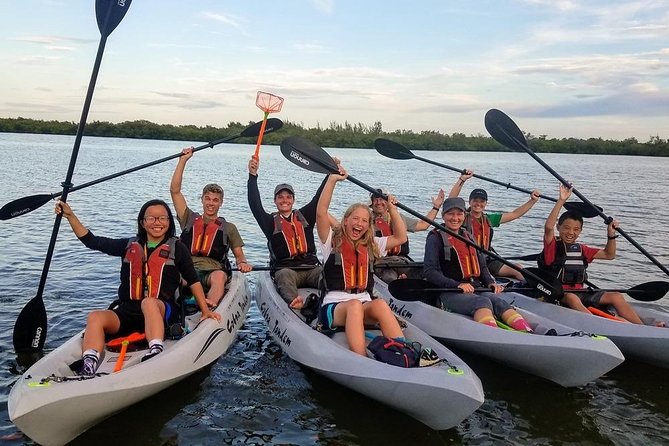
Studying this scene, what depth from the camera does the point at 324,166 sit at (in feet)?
17.2

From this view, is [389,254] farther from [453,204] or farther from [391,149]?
[391,149]

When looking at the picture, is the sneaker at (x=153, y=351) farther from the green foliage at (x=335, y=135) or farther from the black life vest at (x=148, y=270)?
the green foliage at (x=335, y=135)

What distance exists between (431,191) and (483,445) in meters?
17.7

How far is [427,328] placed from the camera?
5348 mm

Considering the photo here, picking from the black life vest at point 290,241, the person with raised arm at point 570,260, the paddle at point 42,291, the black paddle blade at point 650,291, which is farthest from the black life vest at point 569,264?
the paddle at point 42,291

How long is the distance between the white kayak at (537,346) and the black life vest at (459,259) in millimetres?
393

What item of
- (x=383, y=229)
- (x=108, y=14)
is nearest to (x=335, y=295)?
(x=383, y=229)

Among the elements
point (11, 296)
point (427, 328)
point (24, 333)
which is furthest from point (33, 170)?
point (427, 328)

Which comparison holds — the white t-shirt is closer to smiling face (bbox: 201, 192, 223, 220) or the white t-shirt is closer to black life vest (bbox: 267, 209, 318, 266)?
black life vest (bbox: 267, 209, 318, 266)

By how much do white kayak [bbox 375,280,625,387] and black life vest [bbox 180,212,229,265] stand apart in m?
2.18

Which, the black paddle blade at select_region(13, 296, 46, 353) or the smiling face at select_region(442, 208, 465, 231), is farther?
the smiling face at select_region(442, 208, 465, 231)

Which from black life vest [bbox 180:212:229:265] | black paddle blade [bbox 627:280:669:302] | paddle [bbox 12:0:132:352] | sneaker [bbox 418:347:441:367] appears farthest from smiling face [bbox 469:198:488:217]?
paddle [bbox 12:0:132:352]

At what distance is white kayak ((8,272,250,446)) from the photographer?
10.3ft

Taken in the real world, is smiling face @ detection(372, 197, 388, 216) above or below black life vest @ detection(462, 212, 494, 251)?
above
